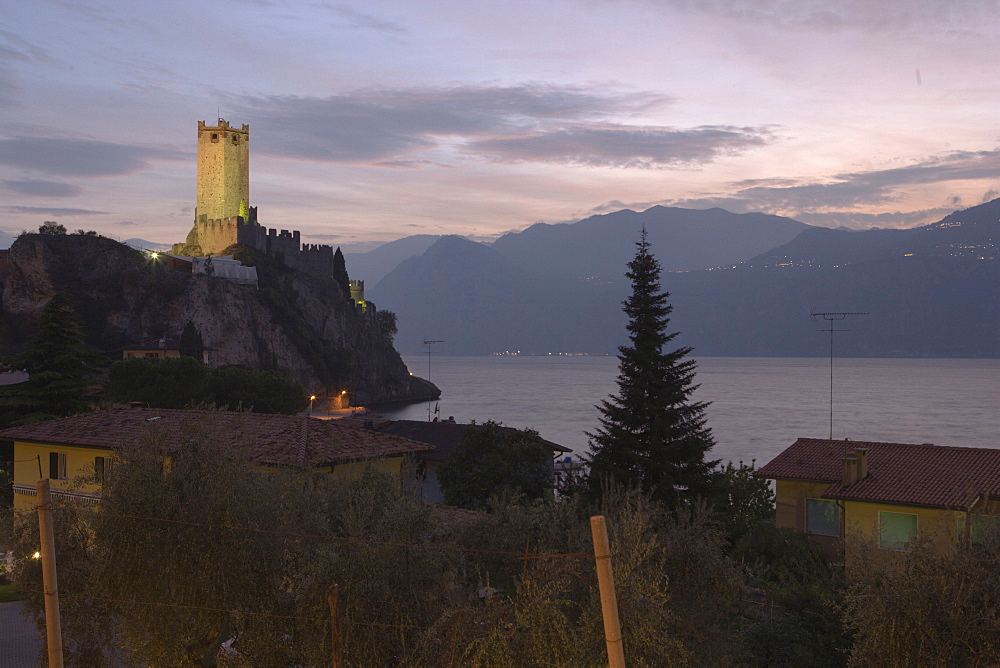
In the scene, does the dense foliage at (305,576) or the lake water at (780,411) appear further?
the lake water at (780,411)

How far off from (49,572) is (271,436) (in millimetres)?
16176

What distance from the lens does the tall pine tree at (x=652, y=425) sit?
3475cm

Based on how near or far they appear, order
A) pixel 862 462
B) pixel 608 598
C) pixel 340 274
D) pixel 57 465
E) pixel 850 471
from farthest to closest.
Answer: pixel 340 274, pixel 57 465, pixel 862 462, pixel 850 471, pixel 608 598

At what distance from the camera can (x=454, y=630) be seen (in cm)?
1121

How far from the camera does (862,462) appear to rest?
88.5 ft

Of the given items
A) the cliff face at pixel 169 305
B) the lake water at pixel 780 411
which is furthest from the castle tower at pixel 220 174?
the lake water at pixel 780 411

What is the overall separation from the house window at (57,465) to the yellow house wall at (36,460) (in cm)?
15

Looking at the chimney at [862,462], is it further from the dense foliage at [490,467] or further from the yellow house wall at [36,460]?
the yellow house wall at [36,460]

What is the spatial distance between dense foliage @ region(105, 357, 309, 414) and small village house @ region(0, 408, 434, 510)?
20.6 meters

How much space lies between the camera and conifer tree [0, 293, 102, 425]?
39719 mm

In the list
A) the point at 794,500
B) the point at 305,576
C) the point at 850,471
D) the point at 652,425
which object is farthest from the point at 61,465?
the point at 850,471

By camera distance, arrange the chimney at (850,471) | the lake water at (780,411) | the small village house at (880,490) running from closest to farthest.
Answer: the small village house at (880,490)
the chimney at (850,471)
the lake water at (780,411)

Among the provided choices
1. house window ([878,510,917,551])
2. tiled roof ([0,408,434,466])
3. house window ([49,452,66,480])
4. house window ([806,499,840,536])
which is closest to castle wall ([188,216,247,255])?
tiled roof ([0,408,434,466])

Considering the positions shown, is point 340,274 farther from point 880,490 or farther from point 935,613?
point 935,613
